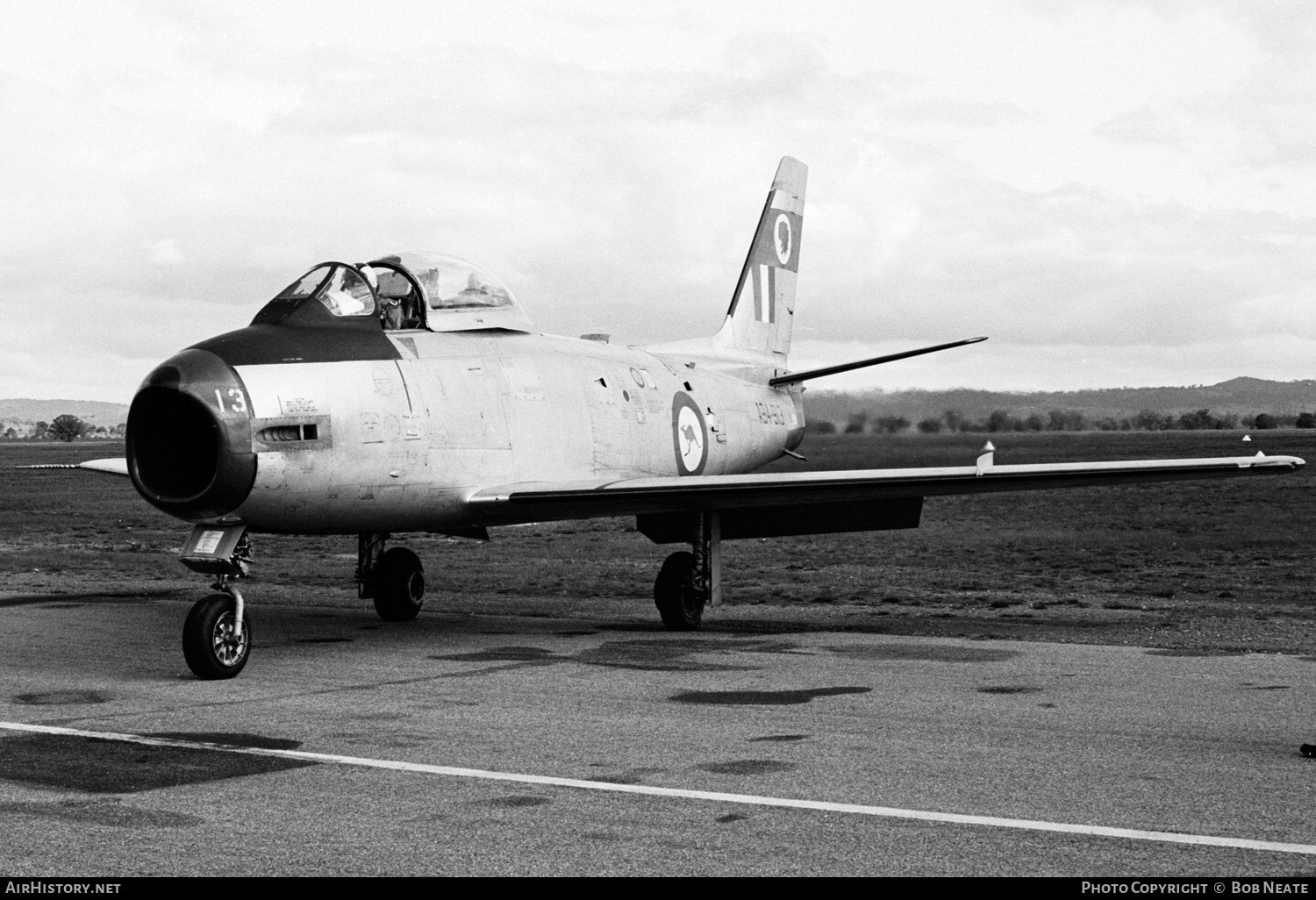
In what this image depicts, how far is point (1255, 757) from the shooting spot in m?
7.32

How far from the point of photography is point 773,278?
21.2m

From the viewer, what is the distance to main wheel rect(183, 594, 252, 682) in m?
10.5

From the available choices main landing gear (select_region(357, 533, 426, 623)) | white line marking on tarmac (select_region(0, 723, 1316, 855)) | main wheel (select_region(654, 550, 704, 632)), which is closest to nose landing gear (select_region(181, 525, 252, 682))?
white line marking on tarmac (select_region(0, 723, 1316, 855))

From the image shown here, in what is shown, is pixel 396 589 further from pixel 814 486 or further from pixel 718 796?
pixel 718 796

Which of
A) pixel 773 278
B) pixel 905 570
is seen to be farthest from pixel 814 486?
pixel 905 570

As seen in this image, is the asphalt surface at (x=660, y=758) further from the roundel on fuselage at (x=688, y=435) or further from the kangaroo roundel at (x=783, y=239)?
the kangaroo roundel at (x=783, y=239)

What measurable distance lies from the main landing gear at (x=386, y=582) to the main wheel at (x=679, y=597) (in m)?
2.82

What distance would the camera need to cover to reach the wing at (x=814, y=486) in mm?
12375

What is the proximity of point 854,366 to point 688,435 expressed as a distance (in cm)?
280

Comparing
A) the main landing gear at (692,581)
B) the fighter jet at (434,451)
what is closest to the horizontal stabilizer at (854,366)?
the fighter jet at (434,451)

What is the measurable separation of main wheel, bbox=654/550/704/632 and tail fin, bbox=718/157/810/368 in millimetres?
6181

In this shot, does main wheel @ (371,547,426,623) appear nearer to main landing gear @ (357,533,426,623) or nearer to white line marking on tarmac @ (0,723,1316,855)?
main landing gear @ (357,533,426,623)

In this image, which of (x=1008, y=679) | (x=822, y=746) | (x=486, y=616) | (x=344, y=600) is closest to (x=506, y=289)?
(x=486, y=616)

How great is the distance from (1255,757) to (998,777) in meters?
1.50
